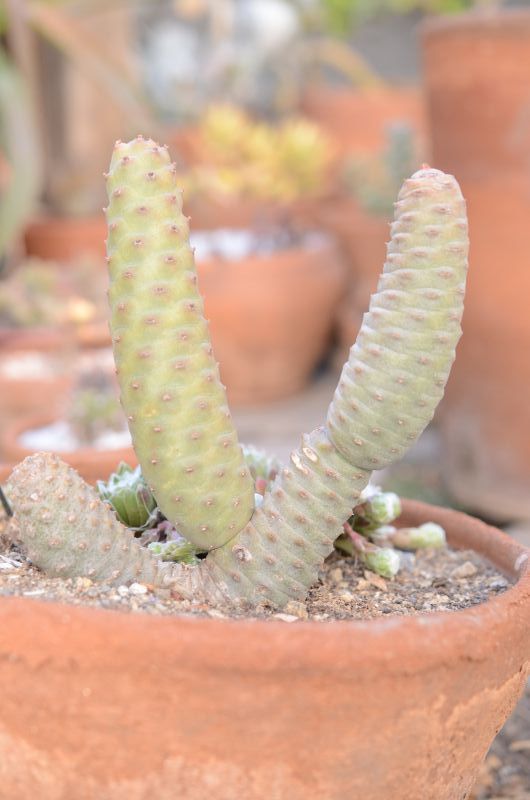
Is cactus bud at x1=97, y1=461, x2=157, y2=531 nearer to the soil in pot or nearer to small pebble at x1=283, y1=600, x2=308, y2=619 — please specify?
the soil in pot

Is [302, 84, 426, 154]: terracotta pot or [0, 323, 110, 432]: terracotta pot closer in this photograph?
[0, 323, 110, 432]: terracotta pot

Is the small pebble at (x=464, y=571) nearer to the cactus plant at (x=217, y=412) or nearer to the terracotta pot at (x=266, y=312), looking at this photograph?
the cactus plant at (x=217, y=412)

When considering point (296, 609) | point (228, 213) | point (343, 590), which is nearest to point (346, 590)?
point (343, 590)

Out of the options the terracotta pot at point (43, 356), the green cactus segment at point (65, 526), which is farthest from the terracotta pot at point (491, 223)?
the green cactus segment at point (65, 526)

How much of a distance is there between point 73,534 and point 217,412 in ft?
0.62

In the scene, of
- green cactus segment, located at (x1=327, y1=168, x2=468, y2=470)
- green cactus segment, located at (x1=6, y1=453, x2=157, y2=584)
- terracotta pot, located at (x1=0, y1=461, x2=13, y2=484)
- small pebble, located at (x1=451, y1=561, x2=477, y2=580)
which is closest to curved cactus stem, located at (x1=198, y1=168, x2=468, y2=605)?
green cactus segment, located at (x1=327, y1=168, x2=468, y2=470)

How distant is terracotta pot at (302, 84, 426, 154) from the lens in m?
5.34

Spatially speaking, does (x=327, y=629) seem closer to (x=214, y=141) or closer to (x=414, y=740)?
(x=414, y=740)

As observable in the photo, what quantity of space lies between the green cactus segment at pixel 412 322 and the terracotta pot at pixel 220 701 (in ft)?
0.69

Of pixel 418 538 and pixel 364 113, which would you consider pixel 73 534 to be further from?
pixel 364 113

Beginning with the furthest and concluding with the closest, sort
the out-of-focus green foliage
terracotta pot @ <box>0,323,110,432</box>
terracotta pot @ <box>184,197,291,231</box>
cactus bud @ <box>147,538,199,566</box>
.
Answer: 1. the out-of-focus green foliage
2. terracotta pot @ <box>184,197,291,231</box>
3. terracotta pot @ <box>0,323,110,432</box>
4. cactus bud @ <box>147,538,199,566</box>

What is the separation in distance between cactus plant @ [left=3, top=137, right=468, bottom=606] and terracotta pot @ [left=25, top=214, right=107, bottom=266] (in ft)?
11.2

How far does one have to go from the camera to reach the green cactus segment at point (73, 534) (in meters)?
1.13

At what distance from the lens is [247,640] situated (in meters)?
0.92
